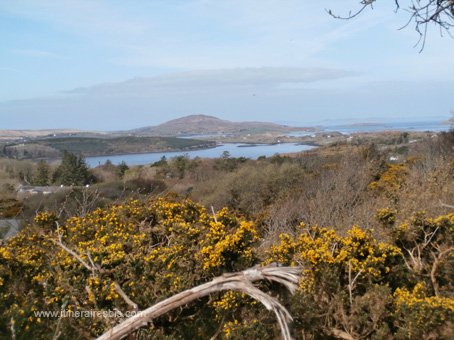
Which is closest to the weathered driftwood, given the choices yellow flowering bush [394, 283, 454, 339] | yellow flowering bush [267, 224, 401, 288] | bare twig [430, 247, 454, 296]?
yellow flowering bush [267, 224, 401, 288]

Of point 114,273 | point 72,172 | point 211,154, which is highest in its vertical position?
point 114,273

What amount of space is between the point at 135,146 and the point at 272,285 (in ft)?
256

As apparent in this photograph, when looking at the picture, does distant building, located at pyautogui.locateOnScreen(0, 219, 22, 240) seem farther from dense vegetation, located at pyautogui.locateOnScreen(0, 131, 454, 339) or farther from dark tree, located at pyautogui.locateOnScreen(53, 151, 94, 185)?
dark tree, located at pyautogui.locateOnScreen(53, 151, 94, 185)

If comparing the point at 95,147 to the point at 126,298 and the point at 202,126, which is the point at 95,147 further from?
the point at 126,298

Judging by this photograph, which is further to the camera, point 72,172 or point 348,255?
point 72,172

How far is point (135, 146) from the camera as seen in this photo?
3140 inches

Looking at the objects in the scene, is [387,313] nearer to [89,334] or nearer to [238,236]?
[238,236]

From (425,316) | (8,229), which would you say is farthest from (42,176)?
(425,316)

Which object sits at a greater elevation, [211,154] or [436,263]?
[436,263]

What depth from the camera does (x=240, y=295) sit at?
4.03m

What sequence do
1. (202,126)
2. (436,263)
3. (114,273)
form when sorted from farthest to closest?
(202,126) → (436,263) → (114,273)

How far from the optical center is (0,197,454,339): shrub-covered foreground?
3.58 meters

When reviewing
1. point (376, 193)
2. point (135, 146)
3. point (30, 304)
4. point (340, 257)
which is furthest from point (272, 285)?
point (135, 146)

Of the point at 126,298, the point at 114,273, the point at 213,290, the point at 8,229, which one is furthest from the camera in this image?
the point at 8,229
